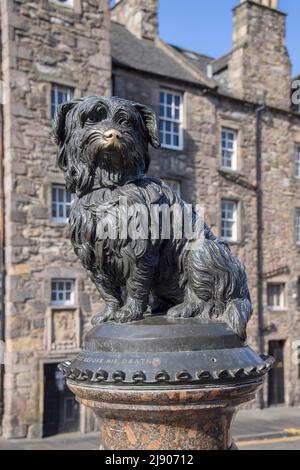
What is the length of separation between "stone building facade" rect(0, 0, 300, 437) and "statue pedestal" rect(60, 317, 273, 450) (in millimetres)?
11280

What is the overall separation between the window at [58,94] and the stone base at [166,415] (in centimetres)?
1278

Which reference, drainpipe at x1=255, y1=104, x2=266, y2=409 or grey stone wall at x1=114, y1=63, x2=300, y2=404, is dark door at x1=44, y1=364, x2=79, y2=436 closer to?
grey stone wall at x1=114, y1=63, x2=300, y2=404

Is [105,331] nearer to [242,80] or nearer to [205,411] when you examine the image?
[205,411]

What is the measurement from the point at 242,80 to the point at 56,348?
1160cm

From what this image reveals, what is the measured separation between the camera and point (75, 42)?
49.8 feet

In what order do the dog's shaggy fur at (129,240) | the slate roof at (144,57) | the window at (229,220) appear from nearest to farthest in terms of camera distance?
1. the dog's shaggy fur at (129,240)
2. the slate roof at (144,57)
3. the window at (229,220)

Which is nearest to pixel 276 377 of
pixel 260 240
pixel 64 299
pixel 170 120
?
pixel 260 240

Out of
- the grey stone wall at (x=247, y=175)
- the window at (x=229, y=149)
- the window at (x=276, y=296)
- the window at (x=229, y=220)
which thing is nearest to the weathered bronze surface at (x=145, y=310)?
the grey stone wall at (x=247, y=175)

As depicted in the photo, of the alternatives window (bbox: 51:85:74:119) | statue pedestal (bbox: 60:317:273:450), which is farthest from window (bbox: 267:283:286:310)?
statue pedestal (bbox: 60:317:273:450)

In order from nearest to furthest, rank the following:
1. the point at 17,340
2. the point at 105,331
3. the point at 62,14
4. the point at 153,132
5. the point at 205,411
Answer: the point at 205,411, the point at 105,331, the point at 153,132, the point at 17,340, the point at 62,14

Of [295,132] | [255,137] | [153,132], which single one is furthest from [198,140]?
[153,132]

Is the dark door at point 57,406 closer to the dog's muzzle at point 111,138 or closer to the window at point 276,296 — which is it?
the window at point 276,296

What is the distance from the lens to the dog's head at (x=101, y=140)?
9.82 feet

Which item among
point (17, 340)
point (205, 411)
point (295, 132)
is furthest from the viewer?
point (295, 132)
